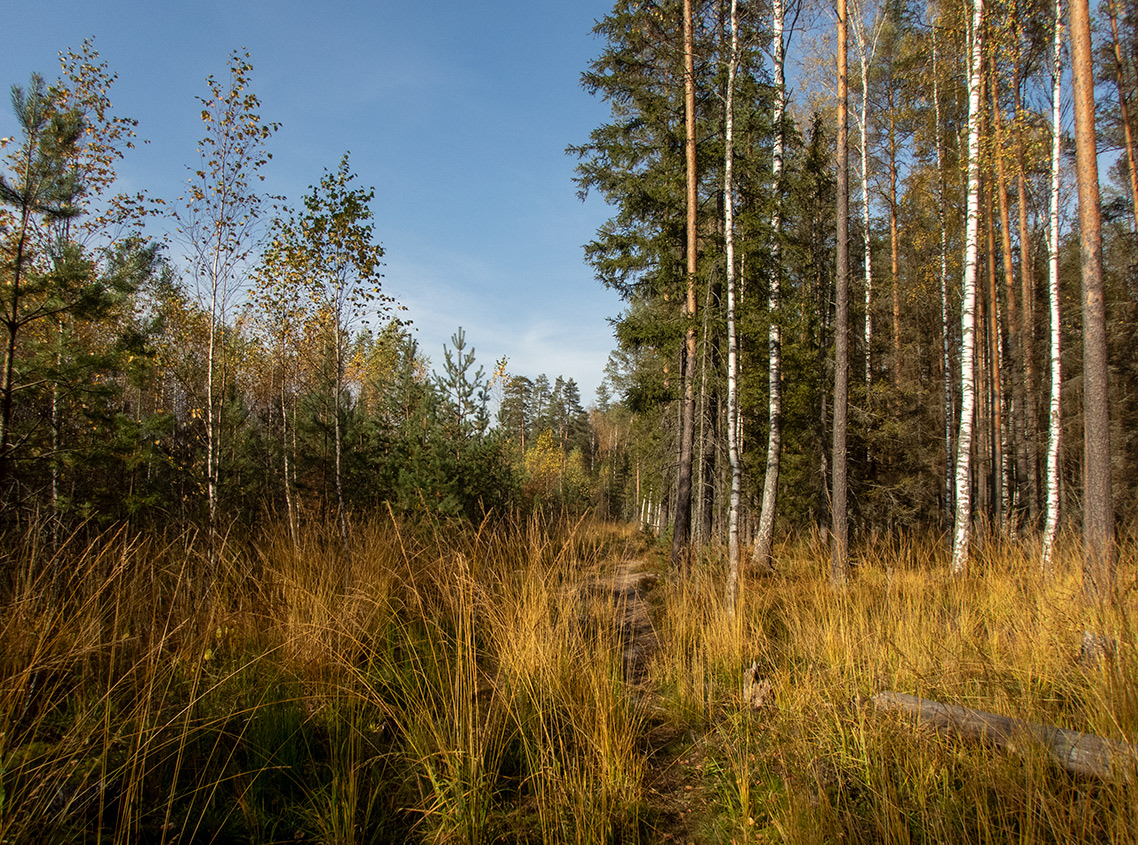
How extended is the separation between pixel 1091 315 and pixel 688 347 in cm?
506

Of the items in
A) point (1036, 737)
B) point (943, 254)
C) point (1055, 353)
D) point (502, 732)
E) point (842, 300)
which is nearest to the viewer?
point (1036, 737)

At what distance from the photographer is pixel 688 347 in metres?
8.85

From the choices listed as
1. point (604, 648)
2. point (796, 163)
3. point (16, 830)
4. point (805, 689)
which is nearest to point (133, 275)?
point (16, 830)

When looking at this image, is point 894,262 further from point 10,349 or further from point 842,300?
point 10,349

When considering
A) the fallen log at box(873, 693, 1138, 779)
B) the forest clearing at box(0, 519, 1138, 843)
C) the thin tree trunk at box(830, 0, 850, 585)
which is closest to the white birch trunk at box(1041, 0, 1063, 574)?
the thin tree trunk at box(830, 0, 850, 585)

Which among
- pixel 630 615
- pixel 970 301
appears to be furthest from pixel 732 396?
pixel 970 301

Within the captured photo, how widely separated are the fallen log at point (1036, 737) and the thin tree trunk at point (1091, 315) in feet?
13.8

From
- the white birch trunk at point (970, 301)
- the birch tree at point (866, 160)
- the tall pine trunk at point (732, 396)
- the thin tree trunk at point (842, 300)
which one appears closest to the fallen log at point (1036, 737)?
the tall pine trunk at point (732, 396)

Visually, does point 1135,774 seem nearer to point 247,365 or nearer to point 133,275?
point 133,275

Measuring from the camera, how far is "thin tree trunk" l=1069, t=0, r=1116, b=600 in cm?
537

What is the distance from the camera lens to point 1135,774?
5.95 ft

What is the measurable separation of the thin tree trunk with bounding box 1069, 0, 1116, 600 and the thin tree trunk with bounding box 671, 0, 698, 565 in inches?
182

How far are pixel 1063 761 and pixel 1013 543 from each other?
7216 mm

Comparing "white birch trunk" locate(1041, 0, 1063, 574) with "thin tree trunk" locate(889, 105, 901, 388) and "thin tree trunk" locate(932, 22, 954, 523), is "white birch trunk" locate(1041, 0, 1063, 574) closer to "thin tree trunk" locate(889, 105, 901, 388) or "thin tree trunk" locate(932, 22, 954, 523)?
"thin tree trunk" locate(932, 22, 954, 523)
